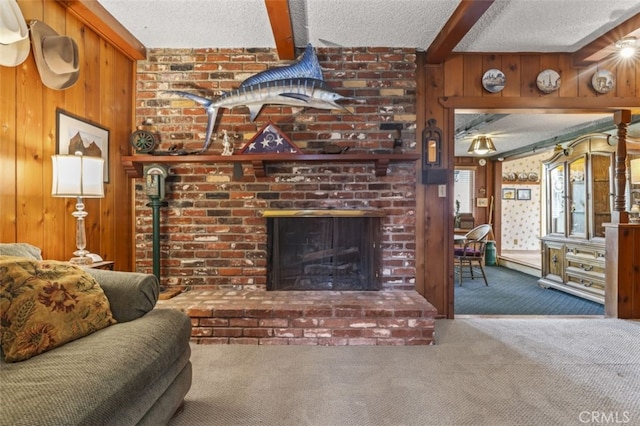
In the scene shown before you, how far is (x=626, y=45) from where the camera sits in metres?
2.58

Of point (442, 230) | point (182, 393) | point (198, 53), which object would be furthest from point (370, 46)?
point (182, 393)

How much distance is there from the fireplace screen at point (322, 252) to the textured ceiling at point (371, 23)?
1506 millimetres

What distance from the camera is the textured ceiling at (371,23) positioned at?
7.16 ft

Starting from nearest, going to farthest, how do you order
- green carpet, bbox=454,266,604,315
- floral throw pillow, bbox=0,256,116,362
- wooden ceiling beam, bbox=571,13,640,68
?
1. floral throw pillow, bbox=0,256,116,362
2. wooden ceiling beam, bbox=571,13,640,68
3. green carpet, bbox=454,266,604,315

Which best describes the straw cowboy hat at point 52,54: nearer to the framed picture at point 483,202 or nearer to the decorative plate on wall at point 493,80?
the decorative plate on wall at point 493,80

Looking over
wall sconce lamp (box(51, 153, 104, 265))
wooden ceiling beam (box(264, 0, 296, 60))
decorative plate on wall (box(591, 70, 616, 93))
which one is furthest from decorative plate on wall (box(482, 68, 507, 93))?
wall sconce lamp (box(51, 153, 104, 265))

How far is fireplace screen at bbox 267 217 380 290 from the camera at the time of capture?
2.77m

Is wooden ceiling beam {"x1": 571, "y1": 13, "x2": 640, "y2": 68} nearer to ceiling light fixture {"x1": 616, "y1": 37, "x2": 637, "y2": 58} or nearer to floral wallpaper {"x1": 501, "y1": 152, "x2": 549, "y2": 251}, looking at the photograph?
ceiling light fixture {"x1": 616, "y1": 37, "x2": 637, "y2": 58}

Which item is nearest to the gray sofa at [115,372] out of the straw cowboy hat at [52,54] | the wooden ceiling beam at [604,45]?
the straw cowboy hat at [52,54]

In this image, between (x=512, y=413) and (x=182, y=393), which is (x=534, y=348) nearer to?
(x=512, y=413)

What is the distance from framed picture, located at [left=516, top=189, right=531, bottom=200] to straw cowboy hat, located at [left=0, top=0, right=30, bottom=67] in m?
7.87

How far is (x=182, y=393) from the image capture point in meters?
1.45

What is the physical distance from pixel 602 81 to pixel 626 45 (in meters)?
0.35

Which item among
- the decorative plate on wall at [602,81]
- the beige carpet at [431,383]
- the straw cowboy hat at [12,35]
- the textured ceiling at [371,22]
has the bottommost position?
the beige carpet at [431,383]
